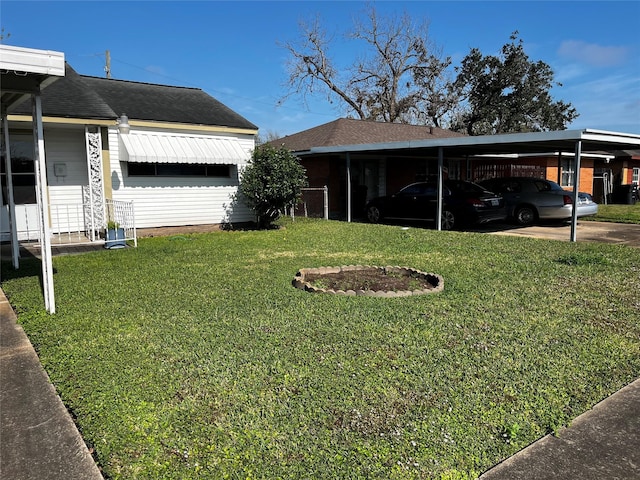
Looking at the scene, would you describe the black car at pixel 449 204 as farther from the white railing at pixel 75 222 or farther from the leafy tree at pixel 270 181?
the white railing at pixel 75 222

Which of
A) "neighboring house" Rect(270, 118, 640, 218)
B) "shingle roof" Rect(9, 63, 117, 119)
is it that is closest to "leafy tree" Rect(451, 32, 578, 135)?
"neighboring house" Rect(270, 118, 640, 218)

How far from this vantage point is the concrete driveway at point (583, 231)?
12.4 m

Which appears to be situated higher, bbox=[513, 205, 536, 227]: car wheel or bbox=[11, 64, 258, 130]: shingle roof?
bbox=[11, 64, 258, 130]: shingle roof

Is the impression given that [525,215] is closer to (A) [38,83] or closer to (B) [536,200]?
(B) [536,200]

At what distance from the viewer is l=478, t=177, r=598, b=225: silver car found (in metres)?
14.9

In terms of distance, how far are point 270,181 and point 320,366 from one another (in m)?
9.97

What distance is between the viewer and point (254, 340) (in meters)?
4.59

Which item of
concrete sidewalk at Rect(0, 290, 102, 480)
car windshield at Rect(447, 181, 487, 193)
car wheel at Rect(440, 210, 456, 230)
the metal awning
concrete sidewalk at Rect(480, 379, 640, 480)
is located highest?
the metal awning

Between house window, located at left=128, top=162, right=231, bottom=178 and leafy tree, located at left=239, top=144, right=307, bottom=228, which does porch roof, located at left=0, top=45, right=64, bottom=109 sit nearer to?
house window, located at left=128, top=162, right=231, bottom=178

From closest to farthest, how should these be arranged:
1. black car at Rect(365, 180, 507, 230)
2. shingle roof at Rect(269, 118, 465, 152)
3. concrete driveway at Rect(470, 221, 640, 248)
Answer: concrete driveway at Rect(470, 221, 640, 248), black car at Rect(365, 180, 507, 230), shingle roof at Rect(269, 118, 465, 152)

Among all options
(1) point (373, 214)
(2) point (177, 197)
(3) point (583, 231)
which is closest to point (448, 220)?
(1) point (373, 214)

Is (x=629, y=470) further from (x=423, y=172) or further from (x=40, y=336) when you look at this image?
(x=423, y=172)

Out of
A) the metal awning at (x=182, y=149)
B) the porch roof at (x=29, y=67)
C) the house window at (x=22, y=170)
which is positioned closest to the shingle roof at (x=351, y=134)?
the metal awning at (x=182, y=149)

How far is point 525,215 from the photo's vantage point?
15.7 meters
